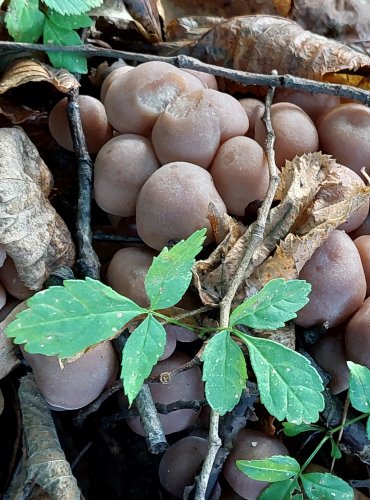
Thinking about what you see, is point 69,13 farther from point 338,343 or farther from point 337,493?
point 337,493

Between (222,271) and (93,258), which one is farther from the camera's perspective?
(93,258)

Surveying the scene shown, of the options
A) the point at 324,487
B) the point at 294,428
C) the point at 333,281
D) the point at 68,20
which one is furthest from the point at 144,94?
the point at 324,487

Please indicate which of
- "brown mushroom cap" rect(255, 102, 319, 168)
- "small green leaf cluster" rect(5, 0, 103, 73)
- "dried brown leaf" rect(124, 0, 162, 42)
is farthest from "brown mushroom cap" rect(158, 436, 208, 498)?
"dried brown leaf" rect(124, 0, 162, 42)

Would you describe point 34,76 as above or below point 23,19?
below

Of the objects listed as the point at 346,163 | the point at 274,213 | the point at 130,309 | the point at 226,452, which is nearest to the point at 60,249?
the point at 130,309

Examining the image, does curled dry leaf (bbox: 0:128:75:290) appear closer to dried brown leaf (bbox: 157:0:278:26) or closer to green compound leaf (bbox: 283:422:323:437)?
green compound leaf (bbox: 283:422:323:437)

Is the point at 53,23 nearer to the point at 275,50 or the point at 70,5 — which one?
the point at 70,5

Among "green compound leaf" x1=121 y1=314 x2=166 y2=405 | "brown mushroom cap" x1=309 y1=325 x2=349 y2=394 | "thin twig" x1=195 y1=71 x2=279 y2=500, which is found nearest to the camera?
"green compound leaf" x1=121 y1=314 x2=166 y2=405
